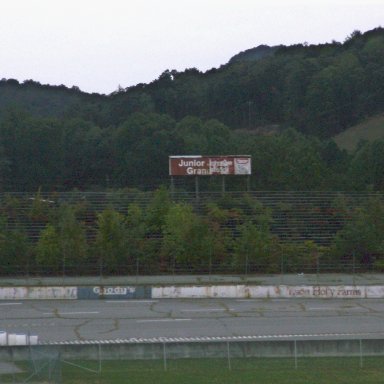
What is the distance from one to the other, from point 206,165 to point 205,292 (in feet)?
58.9

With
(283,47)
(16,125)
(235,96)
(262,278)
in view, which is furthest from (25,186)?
(283,47)

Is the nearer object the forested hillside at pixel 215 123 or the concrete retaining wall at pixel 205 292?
the concrete retaining wall at pixel 205 292

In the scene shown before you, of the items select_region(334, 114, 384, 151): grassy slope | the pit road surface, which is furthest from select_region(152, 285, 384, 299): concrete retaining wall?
select_region(334, 114, 384, 151): grassy slope

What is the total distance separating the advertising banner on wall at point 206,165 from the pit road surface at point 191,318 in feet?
60.4

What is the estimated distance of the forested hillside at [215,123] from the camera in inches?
2862

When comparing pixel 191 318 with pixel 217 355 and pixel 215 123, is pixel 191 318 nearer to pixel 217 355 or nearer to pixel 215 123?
pixel 217 355

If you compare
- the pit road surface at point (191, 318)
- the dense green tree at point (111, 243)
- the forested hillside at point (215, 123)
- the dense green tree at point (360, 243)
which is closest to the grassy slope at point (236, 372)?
the pit road surface at point (191, 318)

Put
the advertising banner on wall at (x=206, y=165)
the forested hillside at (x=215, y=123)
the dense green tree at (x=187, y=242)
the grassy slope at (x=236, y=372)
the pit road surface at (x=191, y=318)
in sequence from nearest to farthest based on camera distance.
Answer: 1. the grassy slope at (x=236, y=372)
2. the pit road surface at (x=191, y=318)
3. the dense green tree at (x=187, y=242)
4. the advertising banner on wall at (x=206, y=165)
5. the forested hillside at (x=215, y=123)

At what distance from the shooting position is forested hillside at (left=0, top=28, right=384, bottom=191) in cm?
7269

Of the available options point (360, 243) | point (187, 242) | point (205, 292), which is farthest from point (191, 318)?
point (360, 243)

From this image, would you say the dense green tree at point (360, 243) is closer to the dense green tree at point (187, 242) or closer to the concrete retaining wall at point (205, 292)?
the dense green tree at point (187, 242)

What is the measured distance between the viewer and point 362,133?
118 metres

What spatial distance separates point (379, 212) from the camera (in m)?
46.8

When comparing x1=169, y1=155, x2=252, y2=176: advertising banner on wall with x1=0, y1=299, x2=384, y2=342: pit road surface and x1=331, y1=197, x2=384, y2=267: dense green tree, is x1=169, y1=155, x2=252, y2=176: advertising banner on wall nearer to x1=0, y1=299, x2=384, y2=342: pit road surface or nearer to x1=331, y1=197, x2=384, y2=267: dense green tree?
x1=331, y1=197, x2=384, y2=267: dense green tree
